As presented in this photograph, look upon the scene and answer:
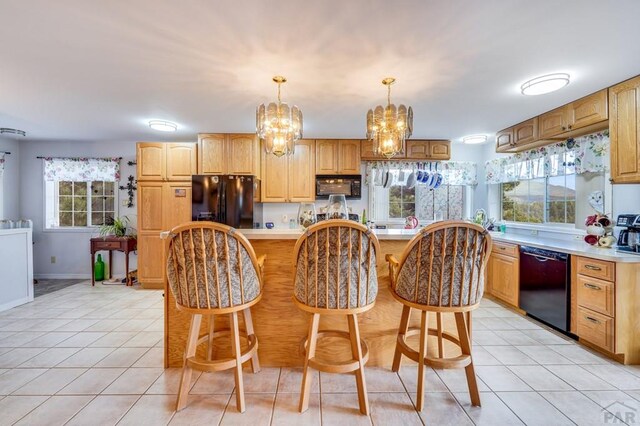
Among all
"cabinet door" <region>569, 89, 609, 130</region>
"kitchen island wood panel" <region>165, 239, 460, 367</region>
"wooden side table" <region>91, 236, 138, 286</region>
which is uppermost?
"cabinet door" <region>569, 89, 609, 130</region>

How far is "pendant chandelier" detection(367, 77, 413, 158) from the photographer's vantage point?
89.7 inches

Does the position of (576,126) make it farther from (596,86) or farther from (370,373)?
(370,373)

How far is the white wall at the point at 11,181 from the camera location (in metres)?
4.32

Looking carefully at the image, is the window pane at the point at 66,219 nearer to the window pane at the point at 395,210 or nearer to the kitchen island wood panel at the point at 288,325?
the kitchen island wood panel at the point at 288,325

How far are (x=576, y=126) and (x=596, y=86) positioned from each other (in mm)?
448

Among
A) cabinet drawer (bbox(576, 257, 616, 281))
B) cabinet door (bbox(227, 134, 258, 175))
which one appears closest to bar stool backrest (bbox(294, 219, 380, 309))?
cabinet drawer (bbox(576, 257, 616, 281))

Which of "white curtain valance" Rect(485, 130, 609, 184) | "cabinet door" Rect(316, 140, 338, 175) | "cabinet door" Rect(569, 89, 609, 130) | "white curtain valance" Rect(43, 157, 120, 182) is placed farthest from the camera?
"white curtain valance" Rect(43, 157, 120, 182)

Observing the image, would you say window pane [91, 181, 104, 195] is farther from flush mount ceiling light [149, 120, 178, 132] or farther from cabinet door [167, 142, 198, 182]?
flush mount ceiling light [149, 120, 178, 132]

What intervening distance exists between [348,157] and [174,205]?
8.73ft

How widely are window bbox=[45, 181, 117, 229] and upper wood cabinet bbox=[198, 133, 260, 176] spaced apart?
193 cm

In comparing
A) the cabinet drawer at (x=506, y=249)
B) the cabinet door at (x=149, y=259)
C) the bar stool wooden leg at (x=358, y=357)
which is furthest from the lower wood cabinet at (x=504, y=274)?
the cabinet door at (x=149, y=259)

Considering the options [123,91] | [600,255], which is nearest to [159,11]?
[123,91]

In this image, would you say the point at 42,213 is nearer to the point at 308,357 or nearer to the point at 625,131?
the point at 308,357

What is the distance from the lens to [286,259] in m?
2.00
